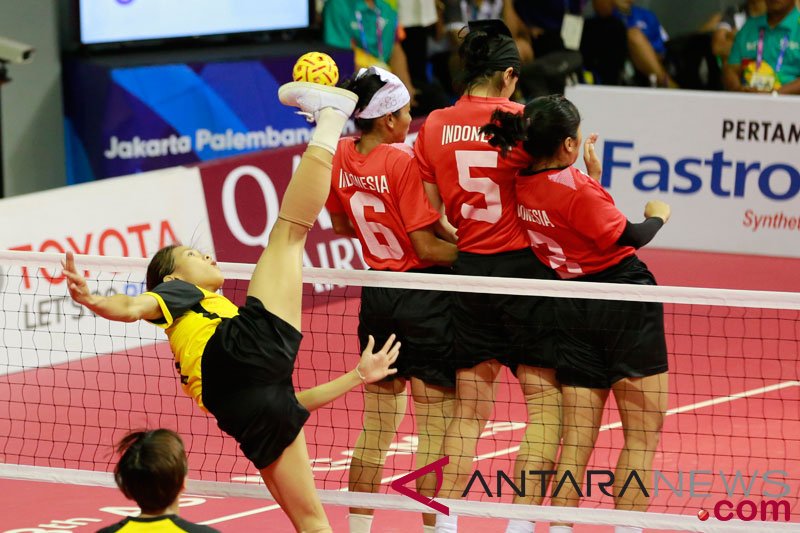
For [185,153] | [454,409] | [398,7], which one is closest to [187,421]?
[454,409]

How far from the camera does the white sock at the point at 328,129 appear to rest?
19.1 feet

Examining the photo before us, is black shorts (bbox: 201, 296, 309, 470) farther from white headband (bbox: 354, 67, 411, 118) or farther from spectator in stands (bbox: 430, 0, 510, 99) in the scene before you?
spectator in stands (bbox: 430, 0, 510, 99)

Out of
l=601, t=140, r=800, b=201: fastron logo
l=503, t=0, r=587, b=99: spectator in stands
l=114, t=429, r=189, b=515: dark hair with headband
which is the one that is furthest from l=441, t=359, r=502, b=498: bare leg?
l=503, t=0, r=587, b=99: spectator in stands

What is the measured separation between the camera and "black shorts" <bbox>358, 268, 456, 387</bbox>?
6.45 meters

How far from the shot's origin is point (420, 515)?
7.54 meters

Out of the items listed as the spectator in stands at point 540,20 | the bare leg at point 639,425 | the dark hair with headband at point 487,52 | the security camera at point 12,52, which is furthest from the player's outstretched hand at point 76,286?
the spectator in stands at point 540,20

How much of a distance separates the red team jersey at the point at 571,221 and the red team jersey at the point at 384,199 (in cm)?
50

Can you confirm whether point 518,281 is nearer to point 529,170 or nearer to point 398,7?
point 529,170

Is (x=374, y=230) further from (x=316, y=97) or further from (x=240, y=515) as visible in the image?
(x=240, y=515)

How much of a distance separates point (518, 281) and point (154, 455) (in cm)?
223

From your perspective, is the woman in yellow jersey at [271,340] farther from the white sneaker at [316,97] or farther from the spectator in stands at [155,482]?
the spectator in stands at [155,482]

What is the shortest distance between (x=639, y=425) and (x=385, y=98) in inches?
73.2

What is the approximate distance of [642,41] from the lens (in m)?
15.7

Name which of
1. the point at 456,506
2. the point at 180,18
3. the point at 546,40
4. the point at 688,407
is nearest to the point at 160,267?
the point at 456,506
